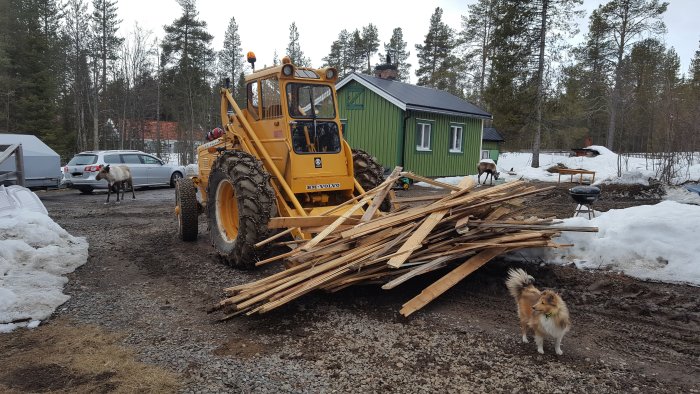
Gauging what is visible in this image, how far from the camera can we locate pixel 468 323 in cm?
436

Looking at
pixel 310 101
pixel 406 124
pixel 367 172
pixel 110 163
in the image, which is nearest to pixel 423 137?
pixel 406 124

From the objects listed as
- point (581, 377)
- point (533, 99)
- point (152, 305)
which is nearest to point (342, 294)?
point (152, 305)

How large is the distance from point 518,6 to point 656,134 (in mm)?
13560

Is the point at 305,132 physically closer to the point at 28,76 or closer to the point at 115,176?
the point at 115,176

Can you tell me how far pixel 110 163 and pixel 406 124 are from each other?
458 inches

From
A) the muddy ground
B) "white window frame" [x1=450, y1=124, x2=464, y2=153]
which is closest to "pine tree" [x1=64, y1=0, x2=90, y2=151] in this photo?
"white window frame" [x1=450, y1=124, x2=464, y2=153]

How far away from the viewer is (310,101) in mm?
6652

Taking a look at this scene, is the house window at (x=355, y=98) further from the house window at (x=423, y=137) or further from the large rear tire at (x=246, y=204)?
the large rear tire at (x=246, y=204)

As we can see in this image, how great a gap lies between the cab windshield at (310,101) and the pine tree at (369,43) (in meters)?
45.5

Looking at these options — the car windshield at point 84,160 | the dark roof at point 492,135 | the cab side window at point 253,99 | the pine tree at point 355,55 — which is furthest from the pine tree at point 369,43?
the cab side window at point 253,99

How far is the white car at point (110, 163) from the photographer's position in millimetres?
16062

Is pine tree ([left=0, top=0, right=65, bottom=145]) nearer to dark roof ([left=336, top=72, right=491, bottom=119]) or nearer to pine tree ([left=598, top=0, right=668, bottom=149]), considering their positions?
dark roof ([left=336, top=72, right=491, bottom=119])

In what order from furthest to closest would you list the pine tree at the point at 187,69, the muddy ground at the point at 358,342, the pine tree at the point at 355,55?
the pine tree at the point at 355,55, the pine tree at the point at 187,69, the muddy ground at the point at 358,342

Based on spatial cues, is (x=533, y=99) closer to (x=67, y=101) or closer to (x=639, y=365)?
(x=639, y=365)
